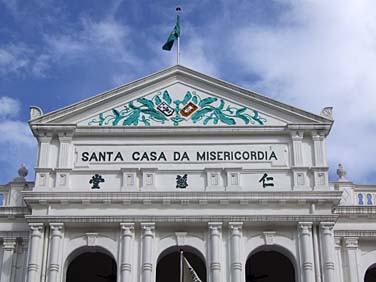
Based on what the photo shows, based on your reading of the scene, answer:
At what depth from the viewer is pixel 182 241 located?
26.9m

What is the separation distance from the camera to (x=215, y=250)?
86.7 ft

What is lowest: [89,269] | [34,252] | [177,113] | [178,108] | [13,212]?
[34,252]

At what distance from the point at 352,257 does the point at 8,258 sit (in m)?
11.7

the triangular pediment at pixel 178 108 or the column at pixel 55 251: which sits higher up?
the triangular pediment at pixel 178 108

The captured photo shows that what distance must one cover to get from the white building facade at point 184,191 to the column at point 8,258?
34 mm

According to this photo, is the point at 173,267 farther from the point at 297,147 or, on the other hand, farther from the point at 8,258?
the point at 297,147

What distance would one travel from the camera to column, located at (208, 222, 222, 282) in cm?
2603

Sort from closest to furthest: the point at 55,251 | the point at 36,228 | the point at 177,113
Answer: the point at 55,251, the point at 36,228, the point at 177,113

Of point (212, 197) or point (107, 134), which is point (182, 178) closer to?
point (212, 197)

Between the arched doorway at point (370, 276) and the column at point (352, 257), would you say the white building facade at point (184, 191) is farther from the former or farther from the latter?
the arched doorway at point (370, 276)

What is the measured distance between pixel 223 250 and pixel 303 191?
3.35 metres

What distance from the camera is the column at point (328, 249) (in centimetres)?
2595

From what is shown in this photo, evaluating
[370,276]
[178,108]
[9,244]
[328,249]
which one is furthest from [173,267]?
[370,276]

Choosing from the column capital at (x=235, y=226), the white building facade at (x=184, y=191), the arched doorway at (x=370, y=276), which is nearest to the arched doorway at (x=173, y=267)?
the white building facade at (x=184, y=191)
